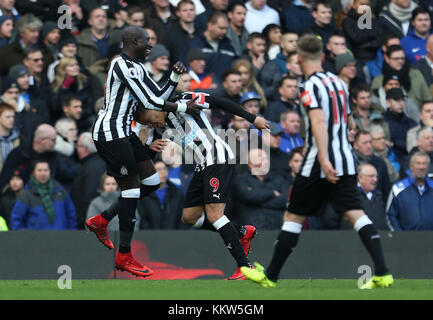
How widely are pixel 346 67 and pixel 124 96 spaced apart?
6034 millimetres

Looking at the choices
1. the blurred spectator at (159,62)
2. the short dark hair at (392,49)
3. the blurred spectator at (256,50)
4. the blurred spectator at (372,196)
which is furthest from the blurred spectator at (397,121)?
the blurred spectator at (159,62)

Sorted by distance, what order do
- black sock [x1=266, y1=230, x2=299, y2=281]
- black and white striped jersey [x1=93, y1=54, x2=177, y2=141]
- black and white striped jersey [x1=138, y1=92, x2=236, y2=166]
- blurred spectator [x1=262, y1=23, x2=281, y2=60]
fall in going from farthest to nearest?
blurred spectator [x1=262, y1=23, x2=281, y2=60] < black and white striped jersey [x1=138, y1=92, x2=236, y2=166] < black and white striped jersey [x1=93, y1=54, x2=177, y2=141] < black sock [x1=266, y1=230, x2=299, y2=281]

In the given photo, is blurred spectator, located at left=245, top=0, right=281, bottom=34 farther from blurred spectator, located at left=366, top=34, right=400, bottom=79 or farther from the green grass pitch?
the green grass pitch

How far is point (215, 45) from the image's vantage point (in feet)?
51.9

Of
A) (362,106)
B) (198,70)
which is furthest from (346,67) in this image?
(198,70)

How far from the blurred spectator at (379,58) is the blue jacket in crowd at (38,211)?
228 inches

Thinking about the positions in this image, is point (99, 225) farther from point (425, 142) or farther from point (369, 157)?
point (425, 142)

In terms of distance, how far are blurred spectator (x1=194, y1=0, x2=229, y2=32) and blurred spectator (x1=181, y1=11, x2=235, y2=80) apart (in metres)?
0.32

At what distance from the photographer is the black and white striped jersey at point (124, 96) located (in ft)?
33.9

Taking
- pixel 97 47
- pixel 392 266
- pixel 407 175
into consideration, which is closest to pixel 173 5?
pixel 97 47

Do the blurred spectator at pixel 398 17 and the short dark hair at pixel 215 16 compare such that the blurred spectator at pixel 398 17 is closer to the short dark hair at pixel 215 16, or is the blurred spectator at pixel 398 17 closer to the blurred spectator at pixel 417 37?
the blurred spectator at pixel 417 37

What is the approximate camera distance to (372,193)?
13.5m

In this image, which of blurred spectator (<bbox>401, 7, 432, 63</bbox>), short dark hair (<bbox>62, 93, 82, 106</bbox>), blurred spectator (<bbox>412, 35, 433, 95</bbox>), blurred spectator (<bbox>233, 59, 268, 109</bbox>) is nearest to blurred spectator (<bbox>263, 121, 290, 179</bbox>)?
blurred spectator (<bbox>233, 59, 268, 109</bbox>)

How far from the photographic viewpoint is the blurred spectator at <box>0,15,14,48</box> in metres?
15.2
